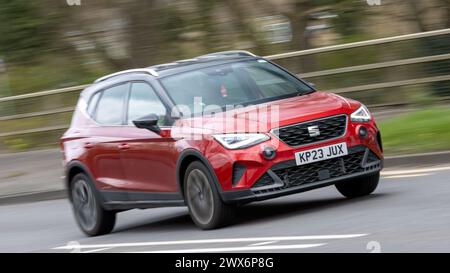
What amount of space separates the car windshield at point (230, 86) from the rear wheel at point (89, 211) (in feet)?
5.99

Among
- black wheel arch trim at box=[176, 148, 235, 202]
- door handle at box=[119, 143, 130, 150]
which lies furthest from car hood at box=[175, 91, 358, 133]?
door handle at box=[119, 143, 130, 150]

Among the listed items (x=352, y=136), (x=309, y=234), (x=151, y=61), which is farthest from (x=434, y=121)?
(x=151, y=61)

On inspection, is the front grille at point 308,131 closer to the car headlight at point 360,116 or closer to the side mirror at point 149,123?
the car headlight at point 360,116

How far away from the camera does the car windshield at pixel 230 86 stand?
37.8 feet

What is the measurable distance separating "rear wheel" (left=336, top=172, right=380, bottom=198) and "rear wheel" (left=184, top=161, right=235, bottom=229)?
1553 mm

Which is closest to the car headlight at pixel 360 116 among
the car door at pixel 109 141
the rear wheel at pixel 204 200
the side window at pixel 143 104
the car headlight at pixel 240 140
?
the car headlight at pixel 240 140

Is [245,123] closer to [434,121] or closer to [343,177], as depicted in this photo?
[343,177]

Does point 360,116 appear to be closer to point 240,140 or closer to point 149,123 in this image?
point 240,140

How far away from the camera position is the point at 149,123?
11.3m

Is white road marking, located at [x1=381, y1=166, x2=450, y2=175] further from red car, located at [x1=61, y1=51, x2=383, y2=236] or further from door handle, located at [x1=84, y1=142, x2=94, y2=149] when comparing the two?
door handle, located at [x1=84, y1=142, x2=94, y2=149]

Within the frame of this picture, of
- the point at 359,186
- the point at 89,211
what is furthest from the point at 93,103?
the point at 359,186

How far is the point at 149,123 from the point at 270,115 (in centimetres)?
130

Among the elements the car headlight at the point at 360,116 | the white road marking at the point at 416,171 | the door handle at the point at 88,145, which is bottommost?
the white road marking at the point at 416,171

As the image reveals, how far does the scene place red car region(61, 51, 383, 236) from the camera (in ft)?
34.8
